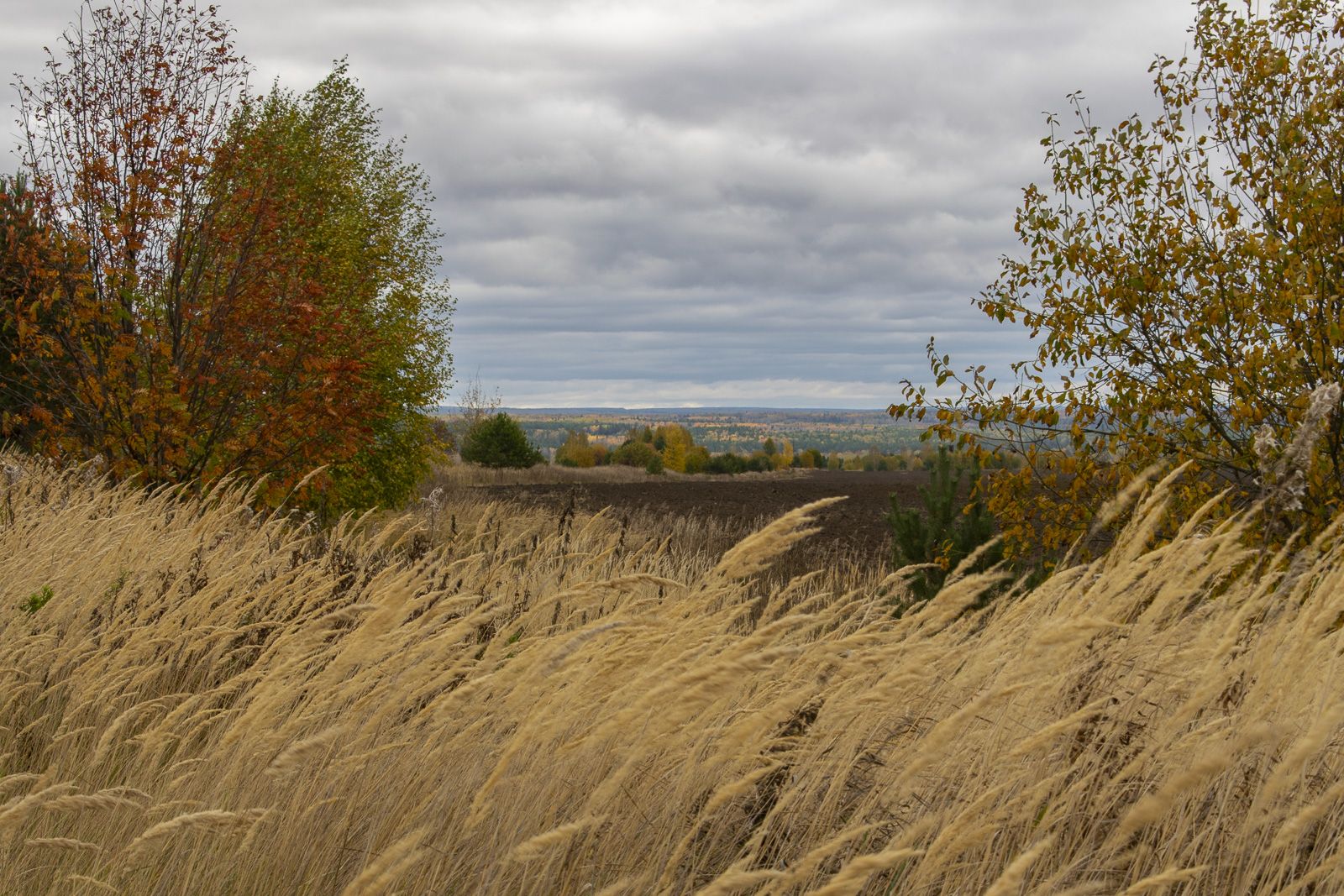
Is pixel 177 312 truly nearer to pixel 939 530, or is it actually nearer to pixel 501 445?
pixel 939 530

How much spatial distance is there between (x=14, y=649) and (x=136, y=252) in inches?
265

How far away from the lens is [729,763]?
9.85ft

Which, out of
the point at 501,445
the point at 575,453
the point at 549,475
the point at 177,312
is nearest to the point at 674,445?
the point at 575,453

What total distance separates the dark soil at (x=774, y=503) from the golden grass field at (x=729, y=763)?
349 inches

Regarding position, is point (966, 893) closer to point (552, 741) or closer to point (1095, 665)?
point (1095, 665)

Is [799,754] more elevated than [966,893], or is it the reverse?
[799,754]

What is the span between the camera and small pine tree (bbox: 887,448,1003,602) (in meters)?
8.80

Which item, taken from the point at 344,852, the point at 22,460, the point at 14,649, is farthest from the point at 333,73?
the point at 344,852

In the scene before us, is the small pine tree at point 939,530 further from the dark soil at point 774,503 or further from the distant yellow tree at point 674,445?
the distant yellow tree at point 674,445

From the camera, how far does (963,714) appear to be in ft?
7.61

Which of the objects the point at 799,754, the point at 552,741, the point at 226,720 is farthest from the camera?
the point at 226,720

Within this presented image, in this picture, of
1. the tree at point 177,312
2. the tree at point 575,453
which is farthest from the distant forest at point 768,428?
the tree at point 177,312

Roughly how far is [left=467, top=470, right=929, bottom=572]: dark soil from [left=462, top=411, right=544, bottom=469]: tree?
3145mm

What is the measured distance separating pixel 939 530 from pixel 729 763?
652 centimetres
